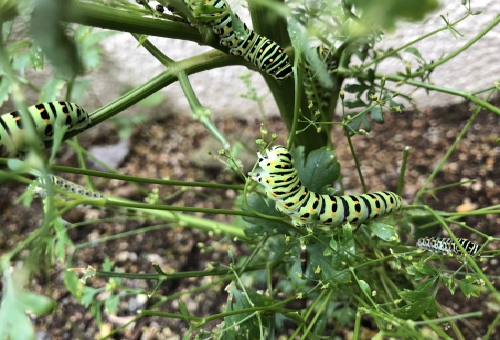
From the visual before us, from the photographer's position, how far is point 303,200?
2.97 ft

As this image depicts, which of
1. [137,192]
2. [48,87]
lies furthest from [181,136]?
[48,87]

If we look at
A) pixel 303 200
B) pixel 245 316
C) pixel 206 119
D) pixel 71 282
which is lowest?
pixel 71 282

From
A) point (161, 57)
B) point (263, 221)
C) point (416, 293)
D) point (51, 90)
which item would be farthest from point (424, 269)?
point (51, 90)

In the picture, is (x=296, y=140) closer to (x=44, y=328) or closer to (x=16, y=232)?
(x=44, y=328)

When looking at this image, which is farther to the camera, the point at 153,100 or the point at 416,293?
the point at 153,100

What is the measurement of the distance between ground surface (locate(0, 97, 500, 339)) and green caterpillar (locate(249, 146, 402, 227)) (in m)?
0.58

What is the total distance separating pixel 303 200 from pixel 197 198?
1358 mm

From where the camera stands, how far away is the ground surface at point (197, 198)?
1654 mm

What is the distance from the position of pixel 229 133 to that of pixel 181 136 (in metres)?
0.30

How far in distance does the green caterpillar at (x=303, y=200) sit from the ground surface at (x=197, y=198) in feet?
1.89

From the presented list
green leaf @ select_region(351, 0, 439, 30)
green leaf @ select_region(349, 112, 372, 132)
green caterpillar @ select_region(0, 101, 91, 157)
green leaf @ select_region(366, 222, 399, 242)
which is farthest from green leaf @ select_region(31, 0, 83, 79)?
green leaf @ select_region(349, 112, 372, 132)

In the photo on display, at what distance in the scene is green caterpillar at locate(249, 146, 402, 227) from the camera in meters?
0.87

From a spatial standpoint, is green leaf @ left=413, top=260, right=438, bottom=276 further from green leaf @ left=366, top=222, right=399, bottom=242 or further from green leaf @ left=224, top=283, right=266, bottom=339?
green leaf @ left=224, top=283, right=266, bottom=339

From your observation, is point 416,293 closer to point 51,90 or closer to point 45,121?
point 45,121
